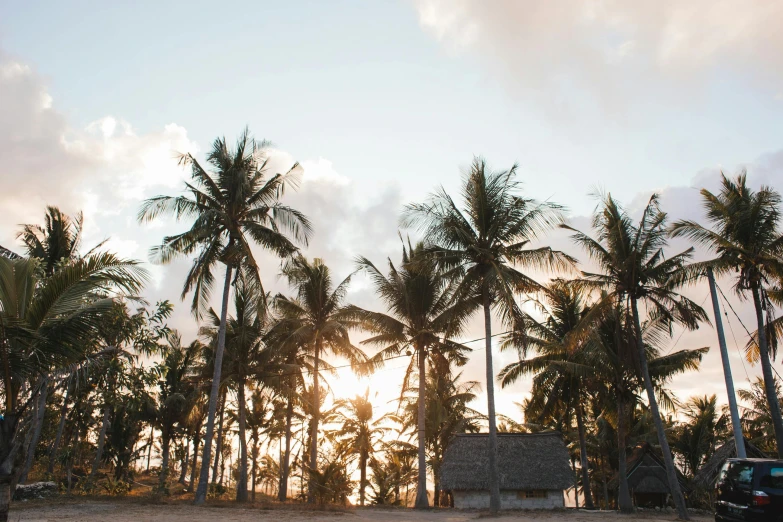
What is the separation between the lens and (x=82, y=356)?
11.0 m

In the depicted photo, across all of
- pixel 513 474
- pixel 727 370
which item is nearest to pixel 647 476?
pixel 513 474

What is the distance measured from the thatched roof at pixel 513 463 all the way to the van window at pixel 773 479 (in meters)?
17.1

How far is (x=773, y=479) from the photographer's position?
A: 9.75m

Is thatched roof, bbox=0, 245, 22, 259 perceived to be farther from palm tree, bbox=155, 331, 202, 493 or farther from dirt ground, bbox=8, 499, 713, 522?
palm tree, bbox=155, 331, 202, 493

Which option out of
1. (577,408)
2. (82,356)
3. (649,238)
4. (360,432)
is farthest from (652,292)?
(360,432)

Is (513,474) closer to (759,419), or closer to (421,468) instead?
(421,468)

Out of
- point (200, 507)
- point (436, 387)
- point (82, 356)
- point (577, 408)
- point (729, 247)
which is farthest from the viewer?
point (436, 387)

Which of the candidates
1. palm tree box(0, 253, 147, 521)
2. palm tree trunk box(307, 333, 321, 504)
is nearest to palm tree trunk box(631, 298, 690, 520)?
palm tree trunk box(307, 333, 321, 504)

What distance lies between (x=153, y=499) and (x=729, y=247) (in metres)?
22.7

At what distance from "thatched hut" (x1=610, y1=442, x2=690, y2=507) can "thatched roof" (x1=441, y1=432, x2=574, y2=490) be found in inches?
181

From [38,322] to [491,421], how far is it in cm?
1425

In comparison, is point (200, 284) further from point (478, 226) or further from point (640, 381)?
point (640, 381)

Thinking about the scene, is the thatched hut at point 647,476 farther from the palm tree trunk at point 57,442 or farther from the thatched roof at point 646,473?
the palm tree trunk at point 57,442

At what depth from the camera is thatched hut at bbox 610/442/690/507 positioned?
29203 millimetres
